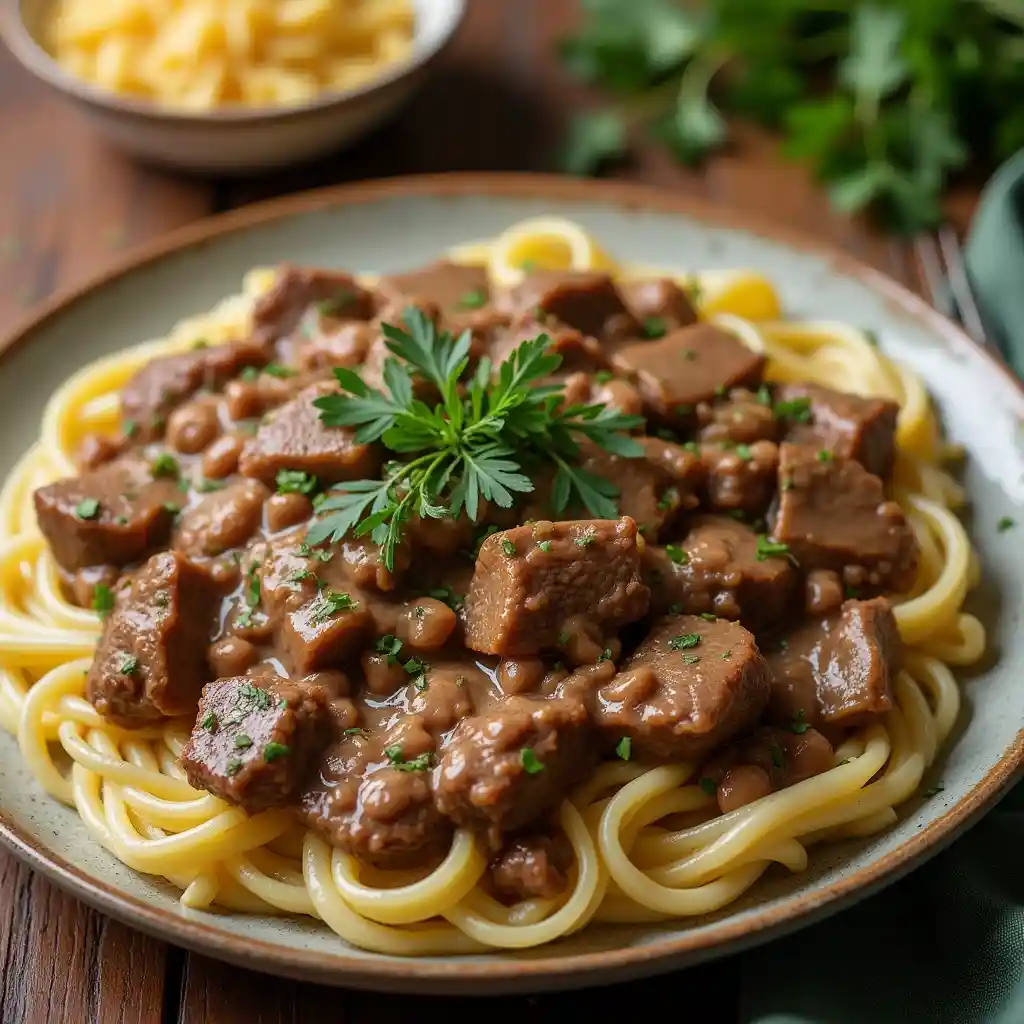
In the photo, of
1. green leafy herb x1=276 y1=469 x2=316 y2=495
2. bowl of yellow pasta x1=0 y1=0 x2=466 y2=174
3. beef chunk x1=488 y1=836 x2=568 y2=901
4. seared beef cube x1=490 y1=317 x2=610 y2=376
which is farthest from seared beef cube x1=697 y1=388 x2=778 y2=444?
bowl of yellow pasta x1=0 y1=0 x2=466 y2=174

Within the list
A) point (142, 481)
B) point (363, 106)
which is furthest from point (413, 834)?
point (363, 106)

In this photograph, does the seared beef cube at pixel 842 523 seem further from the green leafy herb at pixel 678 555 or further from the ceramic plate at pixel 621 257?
the ceramic plate at pixel 621 257

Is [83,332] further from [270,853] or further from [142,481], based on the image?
[270,853]

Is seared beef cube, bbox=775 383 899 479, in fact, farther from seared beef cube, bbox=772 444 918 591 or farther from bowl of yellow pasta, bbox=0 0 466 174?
bowl of yellow pasta, bbox=0 0 466 174

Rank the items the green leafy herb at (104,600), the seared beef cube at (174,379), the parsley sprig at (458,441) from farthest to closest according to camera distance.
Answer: the seared beef cube at (174,379) → the green leafy herb at (104,600) → the parsley sprig at (458,441)

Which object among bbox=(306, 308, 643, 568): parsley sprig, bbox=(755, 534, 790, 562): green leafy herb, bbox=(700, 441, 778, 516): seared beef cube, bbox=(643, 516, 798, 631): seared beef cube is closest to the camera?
bbox=(306, 308, 643, 568): parsley sprig

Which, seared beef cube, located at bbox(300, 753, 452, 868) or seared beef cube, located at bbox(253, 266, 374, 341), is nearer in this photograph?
seared beef cube, located at bbox(300, 753, 452, 868)

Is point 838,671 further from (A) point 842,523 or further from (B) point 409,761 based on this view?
(B) point 409,761

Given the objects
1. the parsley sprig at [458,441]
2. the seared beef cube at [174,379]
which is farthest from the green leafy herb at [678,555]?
the seared beef cube at [174,379]
